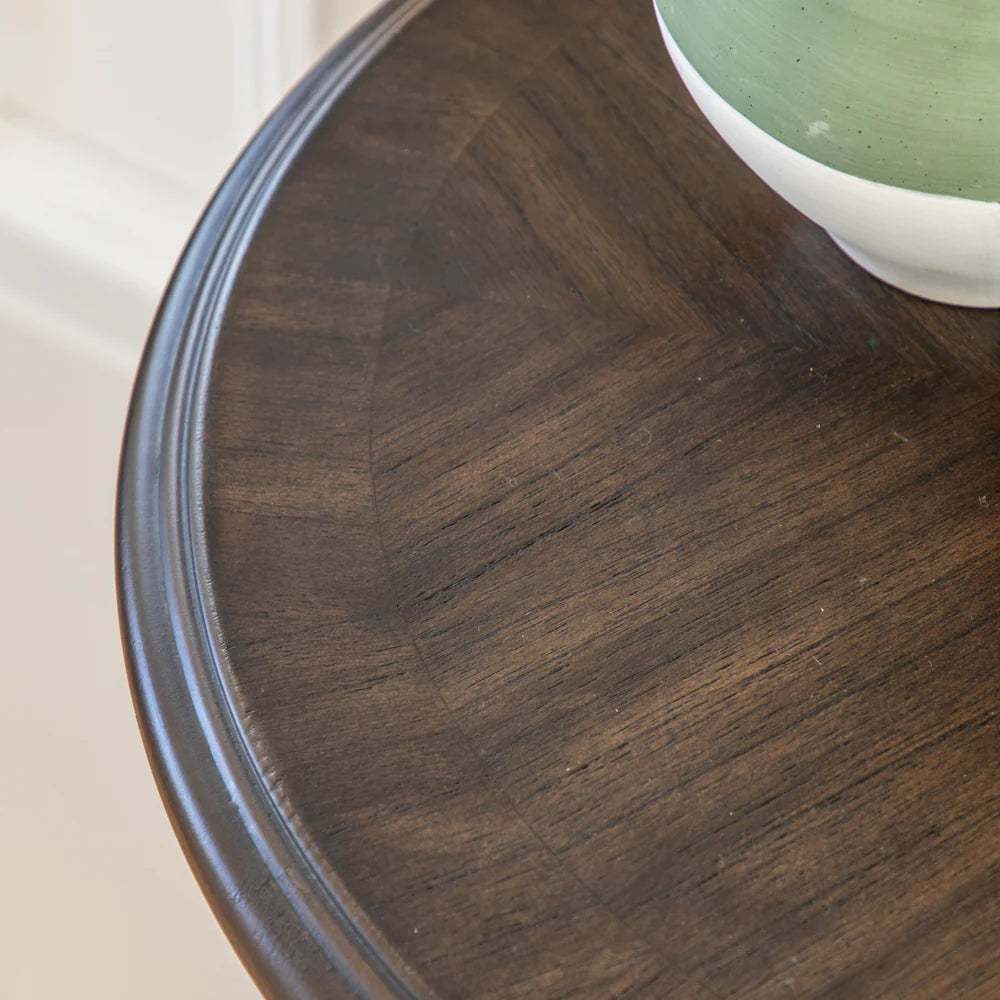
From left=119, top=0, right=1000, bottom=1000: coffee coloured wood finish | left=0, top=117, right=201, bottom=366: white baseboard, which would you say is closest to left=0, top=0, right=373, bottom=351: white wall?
left=0, top=117, right=201, bottom=366: white baseboard

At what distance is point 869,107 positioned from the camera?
0.86 ft

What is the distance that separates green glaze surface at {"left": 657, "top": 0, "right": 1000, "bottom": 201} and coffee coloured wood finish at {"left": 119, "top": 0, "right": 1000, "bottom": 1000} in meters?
0.07

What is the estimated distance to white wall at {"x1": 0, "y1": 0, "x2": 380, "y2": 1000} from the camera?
0.59 m

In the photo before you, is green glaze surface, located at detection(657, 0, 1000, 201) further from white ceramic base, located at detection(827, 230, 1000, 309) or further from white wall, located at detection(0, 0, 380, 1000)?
white wall, located at detection(0, 0, 380, 1000)

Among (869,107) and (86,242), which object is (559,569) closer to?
(869,107)

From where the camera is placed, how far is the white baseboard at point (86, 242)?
743 mm

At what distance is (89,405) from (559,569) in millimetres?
513

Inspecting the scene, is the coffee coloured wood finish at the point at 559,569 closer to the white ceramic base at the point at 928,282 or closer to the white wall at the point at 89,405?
the white ceramic base at the point at 928,282

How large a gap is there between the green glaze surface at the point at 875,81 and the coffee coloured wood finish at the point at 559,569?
0.07 meters

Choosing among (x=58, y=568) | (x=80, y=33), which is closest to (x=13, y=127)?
(x=80, y=33)

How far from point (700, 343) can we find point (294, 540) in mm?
119

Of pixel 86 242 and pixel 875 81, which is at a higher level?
pixel 86 242

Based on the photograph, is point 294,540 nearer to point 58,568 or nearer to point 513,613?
point 513,613

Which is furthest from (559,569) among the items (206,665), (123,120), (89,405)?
(123,120)
